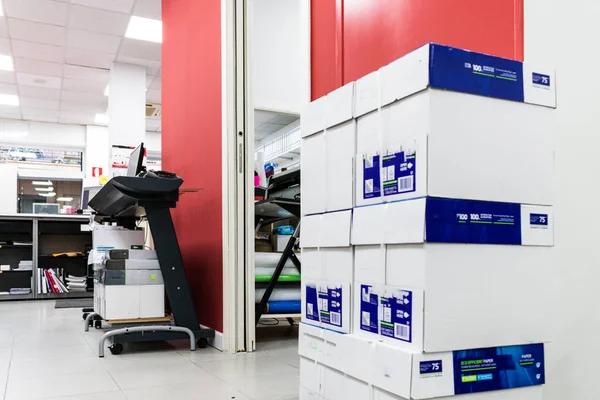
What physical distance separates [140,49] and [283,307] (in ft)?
16.1

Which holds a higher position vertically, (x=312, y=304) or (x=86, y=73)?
(x=86, y=73)

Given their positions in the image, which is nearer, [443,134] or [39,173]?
[443,134]

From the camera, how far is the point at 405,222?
1.15 m

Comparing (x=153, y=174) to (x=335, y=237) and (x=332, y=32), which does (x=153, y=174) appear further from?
(x=335, y=237)

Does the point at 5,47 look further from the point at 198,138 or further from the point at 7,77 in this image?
the point at 198,138

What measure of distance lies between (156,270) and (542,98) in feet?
8.56

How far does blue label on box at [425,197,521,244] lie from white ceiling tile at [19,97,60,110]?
9.62m

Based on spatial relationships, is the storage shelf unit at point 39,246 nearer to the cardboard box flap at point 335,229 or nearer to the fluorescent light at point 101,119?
the fluorescent light at point 101,119

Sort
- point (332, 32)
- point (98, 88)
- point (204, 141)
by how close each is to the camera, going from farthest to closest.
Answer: point (98, 88) → point (204, 141) → point (332, 32)

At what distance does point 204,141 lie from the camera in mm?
3484

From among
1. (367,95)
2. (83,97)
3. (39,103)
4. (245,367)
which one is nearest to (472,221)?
(367,95)

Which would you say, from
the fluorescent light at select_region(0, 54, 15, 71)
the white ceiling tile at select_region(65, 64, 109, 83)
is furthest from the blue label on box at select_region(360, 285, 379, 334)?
the fluorescent light at select_region(0, 54, 15, 71)

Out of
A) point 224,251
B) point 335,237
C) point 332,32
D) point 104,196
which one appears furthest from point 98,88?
point 335,237

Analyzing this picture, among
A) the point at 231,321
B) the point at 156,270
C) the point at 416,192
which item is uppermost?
the point at 416,192
